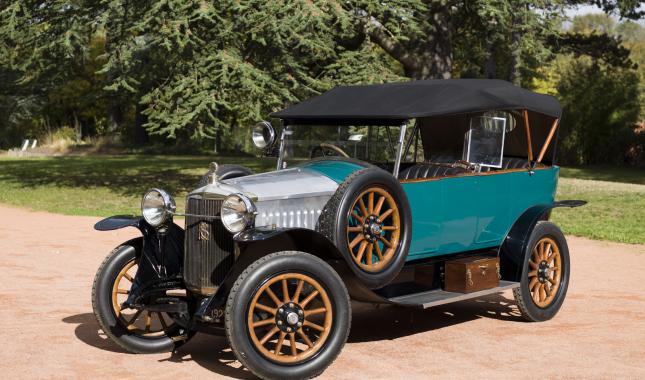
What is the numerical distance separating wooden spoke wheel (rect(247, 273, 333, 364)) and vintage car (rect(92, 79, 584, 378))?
0.01 metres

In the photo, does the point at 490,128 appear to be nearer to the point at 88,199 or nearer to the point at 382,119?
the point at 382,119

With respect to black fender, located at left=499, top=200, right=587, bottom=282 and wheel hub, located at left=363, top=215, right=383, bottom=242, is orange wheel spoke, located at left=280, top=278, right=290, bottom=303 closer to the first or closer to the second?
wheel hub, located at left=363, top=215, right=383, bottom=242

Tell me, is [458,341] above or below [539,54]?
below

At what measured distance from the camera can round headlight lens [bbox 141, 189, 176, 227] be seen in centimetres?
662

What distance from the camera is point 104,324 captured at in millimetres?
6594

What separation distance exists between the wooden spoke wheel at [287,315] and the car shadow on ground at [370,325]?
1.04ft

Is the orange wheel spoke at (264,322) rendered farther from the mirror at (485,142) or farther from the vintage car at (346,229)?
the mirror at (485,142)

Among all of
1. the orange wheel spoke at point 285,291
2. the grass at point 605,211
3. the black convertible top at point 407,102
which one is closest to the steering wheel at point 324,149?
the black convertible top at point 407,102

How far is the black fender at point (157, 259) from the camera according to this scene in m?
6.58

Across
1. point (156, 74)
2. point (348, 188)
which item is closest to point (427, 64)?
point (156, 74)

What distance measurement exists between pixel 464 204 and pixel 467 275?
559mm

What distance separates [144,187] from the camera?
21984mm

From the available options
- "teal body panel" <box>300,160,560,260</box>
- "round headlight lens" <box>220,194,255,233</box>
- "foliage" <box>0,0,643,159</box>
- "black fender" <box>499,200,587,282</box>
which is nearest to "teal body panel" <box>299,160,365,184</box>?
"teal body panel" <box>300,160,560,260</box>

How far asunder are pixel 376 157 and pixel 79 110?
125ft
